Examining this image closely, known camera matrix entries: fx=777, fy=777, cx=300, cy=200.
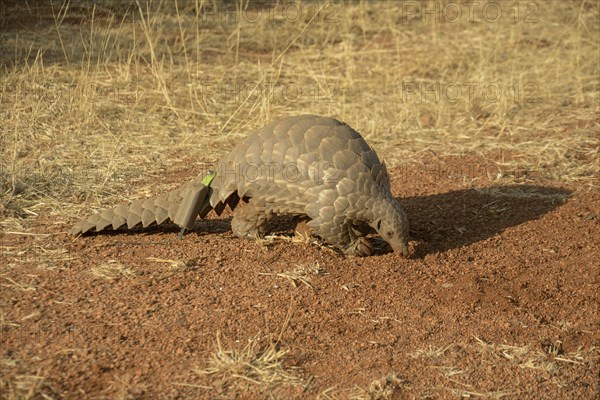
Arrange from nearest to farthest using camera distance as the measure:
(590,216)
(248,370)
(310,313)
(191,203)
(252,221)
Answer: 1. (248,370)
2. (310,313)
3. (191,203)
4. (252,221)
5. (590,216)

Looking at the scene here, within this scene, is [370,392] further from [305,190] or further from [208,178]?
[208,178]

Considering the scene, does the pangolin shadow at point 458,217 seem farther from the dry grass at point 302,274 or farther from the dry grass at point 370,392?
the dry grass at point 370,392

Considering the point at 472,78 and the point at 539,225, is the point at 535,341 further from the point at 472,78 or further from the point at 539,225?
the point at 472,78

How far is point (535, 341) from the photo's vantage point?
4.03 meters

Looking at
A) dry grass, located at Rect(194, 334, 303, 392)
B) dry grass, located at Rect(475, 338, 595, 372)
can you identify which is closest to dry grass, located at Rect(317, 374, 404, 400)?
dry grass, located at Rect(194, 334, 303, 392)

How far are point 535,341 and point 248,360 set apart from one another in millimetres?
1519

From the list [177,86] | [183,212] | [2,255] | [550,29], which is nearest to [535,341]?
[183,212]

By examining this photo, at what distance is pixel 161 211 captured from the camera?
4.92 meters

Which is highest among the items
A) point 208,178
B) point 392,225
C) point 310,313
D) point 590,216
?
point 208,178

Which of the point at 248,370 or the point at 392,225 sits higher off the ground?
the point at 392,225

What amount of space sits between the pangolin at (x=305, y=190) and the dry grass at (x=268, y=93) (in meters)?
0.99

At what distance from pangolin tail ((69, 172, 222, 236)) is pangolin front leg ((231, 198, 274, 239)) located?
0.69 ft

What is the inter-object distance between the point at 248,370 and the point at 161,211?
165 cm

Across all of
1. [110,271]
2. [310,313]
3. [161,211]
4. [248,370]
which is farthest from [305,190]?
[248,370]
